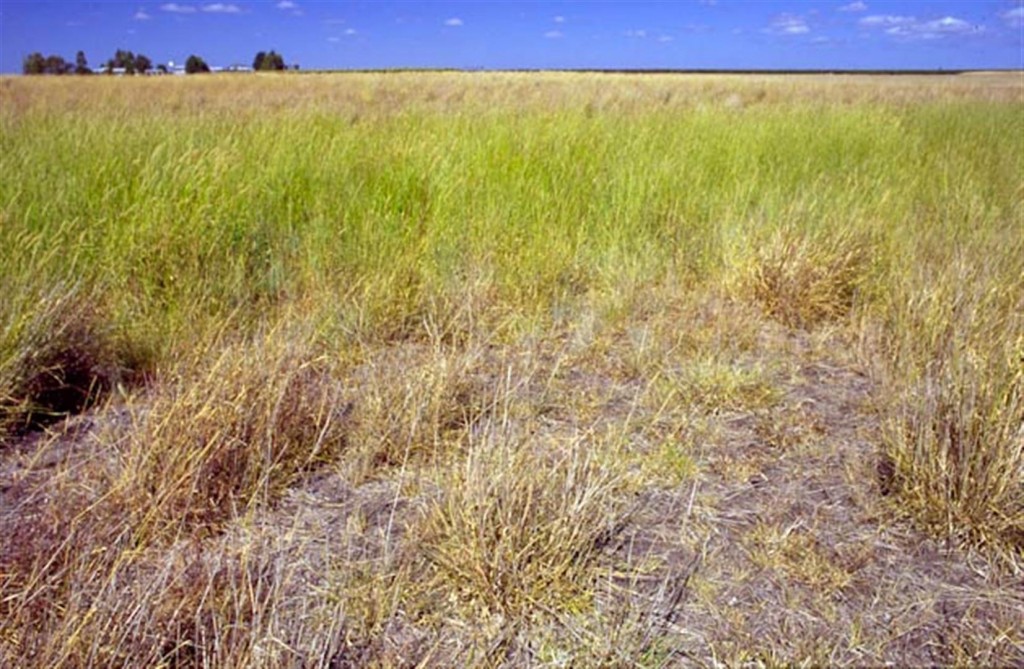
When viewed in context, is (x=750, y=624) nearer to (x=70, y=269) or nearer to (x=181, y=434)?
(x=181, y=434)

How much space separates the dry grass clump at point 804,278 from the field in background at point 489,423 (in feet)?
0.07

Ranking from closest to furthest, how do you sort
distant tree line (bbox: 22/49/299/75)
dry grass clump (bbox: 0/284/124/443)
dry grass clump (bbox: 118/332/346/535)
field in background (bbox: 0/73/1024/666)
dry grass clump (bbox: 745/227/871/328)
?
1. field in background (bbox: 0/73/1024/666)
2. dry grass clump (bbox: 118/332/346/535)
3. dry grass clump (bbox: 0/284/124/443)
4. dry grass clump (bbox: 745/227/871/328)
5. distant tree line (bbox: 22/49/299/75)

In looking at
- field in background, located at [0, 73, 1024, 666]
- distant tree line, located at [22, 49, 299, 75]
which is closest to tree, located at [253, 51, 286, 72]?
distant tree line, located at [22, 49, 299, 75]

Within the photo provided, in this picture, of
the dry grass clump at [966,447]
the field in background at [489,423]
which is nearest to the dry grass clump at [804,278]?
the field in background at [489,423]

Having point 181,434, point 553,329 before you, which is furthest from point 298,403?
point 553,329

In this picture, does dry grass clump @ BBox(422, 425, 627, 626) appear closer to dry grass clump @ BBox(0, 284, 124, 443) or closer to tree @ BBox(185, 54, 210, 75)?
dry grass clump @ BBox(0, 284, 124, 443)

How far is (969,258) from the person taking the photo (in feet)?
12.7

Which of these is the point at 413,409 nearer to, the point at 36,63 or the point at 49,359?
the point at 49,359

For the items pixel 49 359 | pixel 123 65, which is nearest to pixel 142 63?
pixel 123 65

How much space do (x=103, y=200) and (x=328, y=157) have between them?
1.99 m

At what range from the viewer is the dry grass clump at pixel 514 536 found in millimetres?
1704

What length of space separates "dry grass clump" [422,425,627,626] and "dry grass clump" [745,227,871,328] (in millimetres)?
2434

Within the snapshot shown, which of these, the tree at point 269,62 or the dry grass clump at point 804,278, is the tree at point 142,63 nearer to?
the tree at point 269,62

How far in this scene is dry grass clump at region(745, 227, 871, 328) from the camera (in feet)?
12.7
